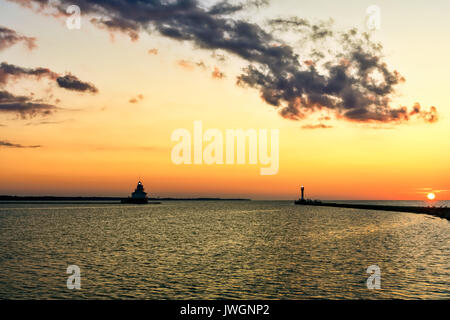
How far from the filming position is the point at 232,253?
44.6 metres

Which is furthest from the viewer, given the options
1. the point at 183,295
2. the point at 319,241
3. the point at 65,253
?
the point at 319,241
